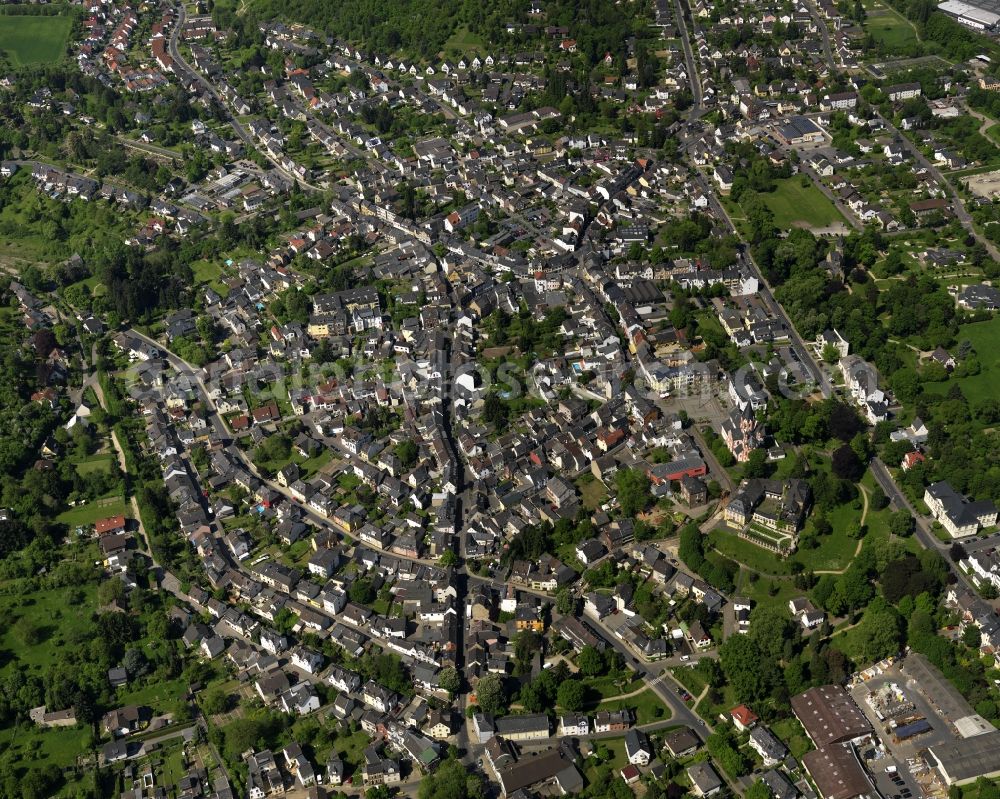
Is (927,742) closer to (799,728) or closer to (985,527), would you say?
(799,728)

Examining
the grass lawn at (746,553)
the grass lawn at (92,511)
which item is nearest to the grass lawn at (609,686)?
the grass lawn at (746,553)

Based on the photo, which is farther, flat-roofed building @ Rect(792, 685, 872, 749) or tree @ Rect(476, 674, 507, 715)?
tree @ Rect(476, 674, 507, 715)

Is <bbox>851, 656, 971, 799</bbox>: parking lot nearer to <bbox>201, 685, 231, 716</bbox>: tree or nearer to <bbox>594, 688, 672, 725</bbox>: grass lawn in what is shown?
<bbox>594, 688, 672, 725</bbox>: grass lawn

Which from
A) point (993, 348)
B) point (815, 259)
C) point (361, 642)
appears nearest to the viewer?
point (361, 642)

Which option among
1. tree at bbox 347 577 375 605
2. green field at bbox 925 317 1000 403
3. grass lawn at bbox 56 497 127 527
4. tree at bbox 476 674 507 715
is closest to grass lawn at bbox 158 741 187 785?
tree at bbox 347 577 375 605

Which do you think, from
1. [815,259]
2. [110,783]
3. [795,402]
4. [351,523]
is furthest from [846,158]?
[110,783]

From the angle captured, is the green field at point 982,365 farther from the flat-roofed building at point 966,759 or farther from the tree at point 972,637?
the flat-roofed building at point 966,759
